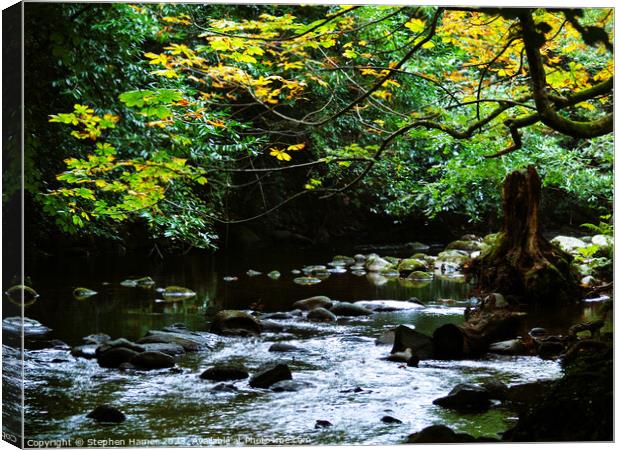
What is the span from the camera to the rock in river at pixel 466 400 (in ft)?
12.0

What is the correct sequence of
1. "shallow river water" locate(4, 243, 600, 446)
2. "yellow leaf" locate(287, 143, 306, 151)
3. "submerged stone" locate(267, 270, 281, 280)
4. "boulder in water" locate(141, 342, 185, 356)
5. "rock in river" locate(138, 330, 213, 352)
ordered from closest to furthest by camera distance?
"shallow river water" locate(4, 243, 600, 446), "yellow leaf" locate(287, 143, 306, 151), "boulder in water" locate(141, 342, 185, 356), "rock in river" locate(138, 330, 213, 352), "submerged stone" locate(267, 270, 281, 280)

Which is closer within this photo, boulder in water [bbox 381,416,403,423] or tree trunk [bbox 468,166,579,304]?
boulder in water [bbox 381,416,403,423]

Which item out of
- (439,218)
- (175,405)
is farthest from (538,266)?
(175,405)

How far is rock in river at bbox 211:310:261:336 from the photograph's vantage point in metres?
5.45

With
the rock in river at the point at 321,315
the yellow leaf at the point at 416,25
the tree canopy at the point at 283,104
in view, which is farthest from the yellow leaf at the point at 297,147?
the rock in river at the point at 321,315

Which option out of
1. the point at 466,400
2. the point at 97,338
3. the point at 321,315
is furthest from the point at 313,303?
the point at 466,400

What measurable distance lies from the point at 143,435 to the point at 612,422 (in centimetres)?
205

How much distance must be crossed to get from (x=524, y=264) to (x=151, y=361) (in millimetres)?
3681

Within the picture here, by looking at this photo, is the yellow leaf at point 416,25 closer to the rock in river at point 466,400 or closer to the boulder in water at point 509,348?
the rock in river at point 466,400

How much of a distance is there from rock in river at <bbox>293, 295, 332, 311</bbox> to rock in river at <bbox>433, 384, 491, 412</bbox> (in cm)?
258

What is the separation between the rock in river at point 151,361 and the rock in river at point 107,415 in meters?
0.94

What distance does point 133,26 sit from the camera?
12.3 feet

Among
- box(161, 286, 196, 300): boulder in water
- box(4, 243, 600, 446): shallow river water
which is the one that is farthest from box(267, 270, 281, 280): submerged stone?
box(161, 286, 196, 300): boulder in water

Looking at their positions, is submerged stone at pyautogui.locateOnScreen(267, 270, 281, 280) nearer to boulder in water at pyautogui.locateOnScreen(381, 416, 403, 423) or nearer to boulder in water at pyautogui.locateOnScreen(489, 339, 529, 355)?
boulder in water at pyautogui.locateOnScreen(489, 339, 529, 355)
